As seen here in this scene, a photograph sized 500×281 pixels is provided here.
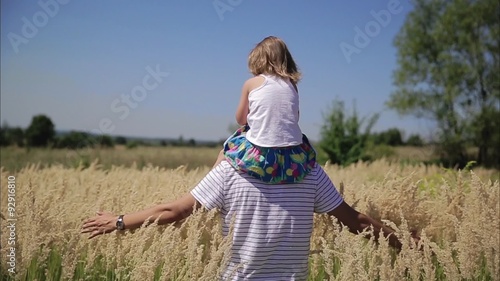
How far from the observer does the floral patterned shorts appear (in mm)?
2414

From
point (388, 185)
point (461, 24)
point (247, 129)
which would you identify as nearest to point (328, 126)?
point (461, 24)

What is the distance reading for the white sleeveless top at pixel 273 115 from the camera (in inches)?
95.7

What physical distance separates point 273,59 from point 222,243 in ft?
2.85

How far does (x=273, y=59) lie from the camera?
2490 mm

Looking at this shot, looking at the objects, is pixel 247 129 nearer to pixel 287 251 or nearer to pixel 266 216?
pixel 266 216

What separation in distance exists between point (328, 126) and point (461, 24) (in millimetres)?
7841

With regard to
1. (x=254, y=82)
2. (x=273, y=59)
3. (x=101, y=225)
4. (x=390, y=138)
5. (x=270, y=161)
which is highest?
(x=390, y=138)

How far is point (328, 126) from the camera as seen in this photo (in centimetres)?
1230

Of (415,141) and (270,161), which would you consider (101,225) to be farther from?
(415,141)

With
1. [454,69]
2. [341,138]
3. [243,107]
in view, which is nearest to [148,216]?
[243,107]

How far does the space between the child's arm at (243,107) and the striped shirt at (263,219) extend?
0.76 ft

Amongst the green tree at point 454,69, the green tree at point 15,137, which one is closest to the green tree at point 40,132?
the green tree at point 15,137

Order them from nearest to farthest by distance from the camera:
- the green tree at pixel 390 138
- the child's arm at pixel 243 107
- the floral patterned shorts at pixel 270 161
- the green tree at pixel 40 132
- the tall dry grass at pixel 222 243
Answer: the tall dry grass at pixel 222 243 < the floral patterned shorts at pixel 270 161 < the child's arm at pixel 243 107 < the green tree at pixel 40 132 < the green tree at pixel 390 138

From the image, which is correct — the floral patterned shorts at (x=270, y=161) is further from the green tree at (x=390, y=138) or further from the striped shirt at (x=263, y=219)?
the green tree at (x=390, y=138)
